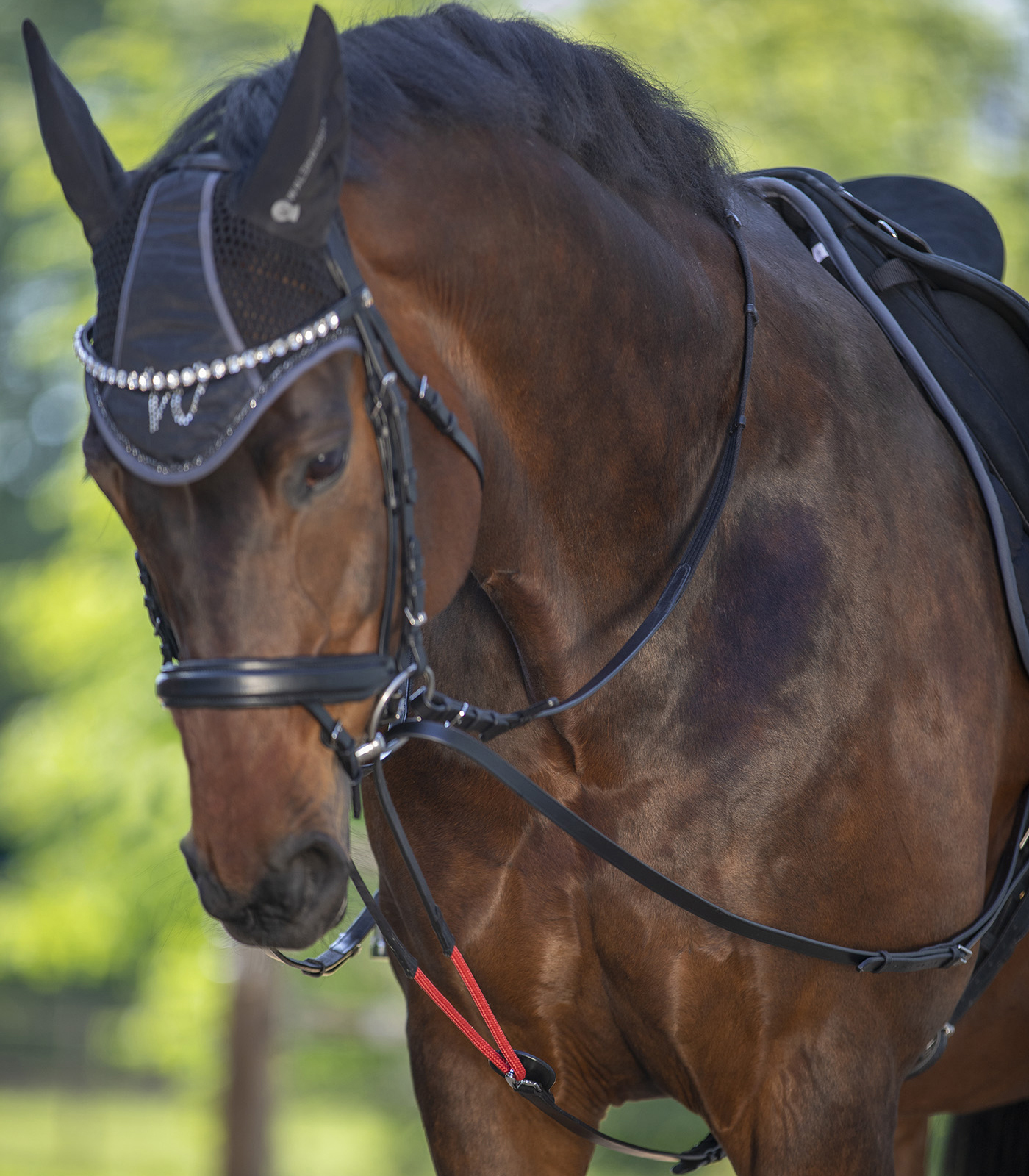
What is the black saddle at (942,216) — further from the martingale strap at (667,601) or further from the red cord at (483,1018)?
the red cord at (483,1018)

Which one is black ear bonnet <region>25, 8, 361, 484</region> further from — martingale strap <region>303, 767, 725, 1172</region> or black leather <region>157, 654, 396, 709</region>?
martingale strap <region>303, 767, 725, 1172</region>

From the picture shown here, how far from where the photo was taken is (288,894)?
5.56 feet

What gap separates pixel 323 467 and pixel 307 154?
0.39 meters

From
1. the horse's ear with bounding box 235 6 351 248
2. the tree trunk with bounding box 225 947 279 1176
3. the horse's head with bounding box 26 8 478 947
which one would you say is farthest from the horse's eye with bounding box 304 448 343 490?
the tree trunk with bounding box 225 947 279 1176

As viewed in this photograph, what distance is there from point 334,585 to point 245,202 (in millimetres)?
505

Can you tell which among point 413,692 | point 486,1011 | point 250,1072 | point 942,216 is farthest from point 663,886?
point 250,1072

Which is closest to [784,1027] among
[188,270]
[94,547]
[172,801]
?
[188,270]

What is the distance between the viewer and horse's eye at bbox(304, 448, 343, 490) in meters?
1.65

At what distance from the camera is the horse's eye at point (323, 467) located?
5.40 ft

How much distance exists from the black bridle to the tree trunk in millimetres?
5751

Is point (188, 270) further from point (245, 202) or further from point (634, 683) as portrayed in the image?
point (634, 683)

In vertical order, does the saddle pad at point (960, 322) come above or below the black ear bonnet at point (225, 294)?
above

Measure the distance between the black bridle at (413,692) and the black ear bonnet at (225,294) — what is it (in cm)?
6

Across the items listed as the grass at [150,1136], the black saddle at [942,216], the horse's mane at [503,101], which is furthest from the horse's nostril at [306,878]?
the grass at [150,1136]
